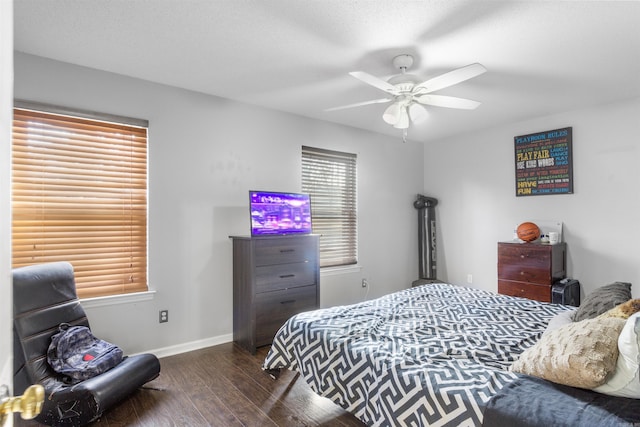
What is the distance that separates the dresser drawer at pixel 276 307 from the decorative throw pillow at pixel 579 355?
89.6 inches

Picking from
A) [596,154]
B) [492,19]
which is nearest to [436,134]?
[596,154]

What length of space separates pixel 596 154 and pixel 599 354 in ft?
11.4

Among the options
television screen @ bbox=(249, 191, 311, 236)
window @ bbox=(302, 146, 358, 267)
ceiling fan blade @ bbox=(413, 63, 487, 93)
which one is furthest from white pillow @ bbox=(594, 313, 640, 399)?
window @ bbox=(302, 146, 358, 267)

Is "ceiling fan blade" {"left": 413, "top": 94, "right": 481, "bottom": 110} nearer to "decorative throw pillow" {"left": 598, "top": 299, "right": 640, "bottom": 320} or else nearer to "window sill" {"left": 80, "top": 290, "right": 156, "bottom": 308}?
"decorative throw pillow" {"left": 598, "top": 299, "right": 640, "bottom": 320}

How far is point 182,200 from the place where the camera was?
321cm

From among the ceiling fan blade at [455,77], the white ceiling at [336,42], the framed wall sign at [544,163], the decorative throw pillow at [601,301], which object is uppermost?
the white ceiling at [336,42]

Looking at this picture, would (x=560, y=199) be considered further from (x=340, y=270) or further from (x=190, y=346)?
(x=190, y=346)

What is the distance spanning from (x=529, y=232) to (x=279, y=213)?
297 centimetres

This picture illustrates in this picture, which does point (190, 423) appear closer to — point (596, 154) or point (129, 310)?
point (129, 310)

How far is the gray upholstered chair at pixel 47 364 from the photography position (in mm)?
1946

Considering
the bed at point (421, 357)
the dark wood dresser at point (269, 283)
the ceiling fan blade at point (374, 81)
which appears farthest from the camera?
the dark wood dresser at point (269, 283)

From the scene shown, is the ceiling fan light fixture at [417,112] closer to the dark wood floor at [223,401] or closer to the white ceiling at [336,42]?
the white ceiling at [336,42]

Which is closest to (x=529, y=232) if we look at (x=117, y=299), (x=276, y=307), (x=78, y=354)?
(x=276, y=307)

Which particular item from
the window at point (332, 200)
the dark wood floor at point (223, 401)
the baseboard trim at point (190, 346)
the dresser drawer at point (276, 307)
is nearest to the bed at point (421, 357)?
the dark wood floor at point (223, 401)
